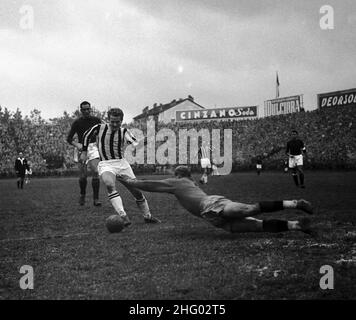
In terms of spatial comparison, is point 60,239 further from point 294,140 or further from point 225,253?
point 294,140

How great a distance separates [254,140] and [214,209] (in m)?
19.6

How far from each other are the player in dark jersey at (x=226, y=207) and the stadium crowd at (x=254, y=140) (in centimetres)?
1516

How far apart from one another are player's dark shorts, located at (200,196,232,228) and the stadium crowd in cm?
1543

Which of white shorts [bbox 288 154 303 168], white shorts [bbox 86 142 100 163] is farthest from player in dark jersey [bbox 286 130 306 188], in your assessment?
white shorts [bbox 86 142 100 163]

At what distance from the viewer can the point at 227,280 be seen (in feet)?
11.4

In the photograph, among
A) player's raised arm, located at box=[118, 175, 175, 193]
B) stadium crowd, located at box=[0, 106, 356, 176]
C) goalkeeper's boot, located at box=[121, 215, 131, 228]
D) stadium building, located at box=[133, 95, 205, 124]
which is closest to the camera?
player's raised arm, located at box=[118, 175, 175, 193]

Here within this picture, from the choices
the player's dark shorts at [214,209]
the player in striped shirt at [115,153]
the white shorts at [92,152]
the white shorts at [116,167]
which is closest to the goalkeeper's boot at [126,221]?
the player in striped shirt at [115,153]

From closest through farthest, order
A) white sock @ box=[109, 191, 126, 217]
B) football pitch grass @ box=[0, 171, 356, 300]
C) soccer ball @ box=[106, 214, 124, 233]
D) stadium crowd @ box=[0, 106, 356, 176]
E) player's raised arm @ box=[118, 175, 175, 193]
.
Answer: football pitch grass @ box=[0, 171, 356, 300] < player's raised arm @ box=[118, 175, 175, 193] < soccer ball @ box=[106, 214, 124, 233] < white sock @ box=[109, 191, 126, 217] < stadium crowd @ box=[0, 106, 356, 176]

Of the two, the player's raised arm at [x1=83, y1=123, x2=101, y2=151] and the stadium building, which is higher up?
the stadium building

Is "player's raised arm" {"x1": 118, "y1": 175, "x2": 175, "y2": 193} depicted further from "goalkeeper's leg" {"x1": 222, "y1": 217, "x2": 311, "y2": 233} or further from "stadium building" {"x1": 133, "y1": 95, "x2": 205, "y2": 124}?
"stadium building" {"x1": 133, "y1": 95, "x2": 205, "y2": 124}

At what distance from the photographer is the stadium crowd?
21359mm

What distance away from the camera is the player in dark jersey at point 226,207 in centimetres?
461

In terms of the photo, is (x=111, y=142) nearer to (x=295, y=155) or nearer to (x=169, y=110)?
(x=295, y=155)
